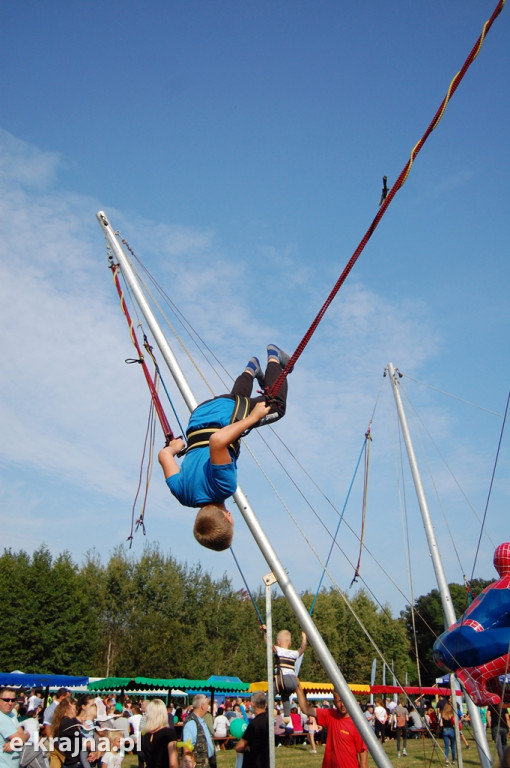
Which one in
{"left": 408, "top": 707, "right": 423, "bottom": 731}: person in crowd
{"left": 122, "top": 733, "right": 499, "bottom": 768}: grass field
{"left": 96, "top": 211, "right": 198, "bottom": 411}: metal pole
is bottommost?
{"left": 122, "top": 733, "right": 499, "bottom": 768}: grass field

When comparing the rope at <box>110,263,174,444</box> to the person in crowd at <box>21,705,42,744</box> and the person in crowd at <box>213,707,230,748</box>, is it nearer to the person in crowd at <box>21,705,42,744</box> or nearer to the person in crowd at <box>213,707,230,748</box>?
the person in crowd at <box>21,705,42,744</box>

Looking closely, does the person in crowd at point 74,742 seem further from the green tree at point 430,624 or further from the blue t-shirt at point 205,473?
the green tree at point 430,624

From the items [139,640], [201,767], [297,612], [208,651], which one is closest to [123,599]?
[139,640]

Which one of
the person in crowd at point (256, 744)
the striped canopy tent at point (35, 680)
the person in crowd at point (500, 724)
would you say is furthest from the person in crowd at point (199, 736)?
the striped canopy tent at point (35, 680)

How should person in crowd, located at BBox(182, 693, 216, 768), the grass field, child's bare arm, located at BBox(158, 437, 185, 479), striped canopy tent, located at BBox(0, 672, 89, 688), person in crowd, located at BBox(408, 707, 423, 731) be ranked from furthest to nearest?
1. person in crowd, located at BBox(408, 707, 423, 731)
2. striped canopy tent, located at BBox(0, 672, 89, 688)
3. the grass field
4. person in crowd, located at BBox(182, 693, 216, 768)
5. child's bare arm, located at BBox(158, 437, 185, 479)

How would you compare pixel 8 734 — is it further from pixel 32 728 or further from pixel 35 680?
pixel 35 680

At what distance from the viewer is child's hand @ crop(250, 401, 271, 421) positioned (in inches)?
174

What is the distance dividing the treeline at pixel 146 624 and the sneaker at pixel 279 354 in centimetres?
3638

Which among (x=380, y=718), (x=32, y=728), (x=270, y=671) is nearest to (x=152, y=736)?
(x=270, y=671)

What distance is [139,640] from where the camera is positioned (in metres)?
43.2

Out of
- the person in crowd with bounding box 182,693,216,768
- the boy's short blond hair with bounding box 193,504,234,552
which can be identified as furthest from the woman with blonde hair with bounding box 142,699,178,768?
the person in crowd with bounding box 182,693,216,768

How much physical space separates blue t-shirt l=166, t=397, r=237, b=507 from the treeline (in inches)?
1429

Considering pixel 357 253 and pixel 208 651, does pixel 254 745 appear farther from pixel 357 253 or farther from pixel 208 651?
pixel 208 651

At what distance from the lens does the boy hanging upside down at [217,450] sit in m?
4.43
